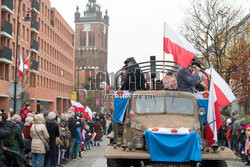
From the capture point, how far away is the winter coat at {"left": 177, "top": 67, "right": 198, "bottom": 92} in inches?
475

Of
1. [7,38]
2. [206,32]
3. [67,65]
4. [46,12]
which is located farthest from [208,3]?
[67,65]

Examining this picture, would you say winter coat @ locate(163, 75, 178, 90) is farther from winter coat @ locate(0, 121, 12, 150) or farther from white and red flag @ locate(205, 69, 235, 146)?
winter coat @ locate(0, 121, 12, 150)

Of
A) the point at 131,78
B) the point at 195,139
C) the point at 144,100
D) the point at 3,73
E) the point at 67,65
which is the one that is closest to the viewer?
the point at 195,139

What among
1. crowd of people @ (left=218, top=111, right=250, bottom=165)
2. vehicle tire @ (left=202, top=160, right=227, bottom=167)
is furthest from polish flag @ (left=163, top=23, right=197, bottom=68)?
crowd of people @ (left=218, top=111, right=250, bottom=165)

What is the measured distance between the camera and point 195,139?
9.87m

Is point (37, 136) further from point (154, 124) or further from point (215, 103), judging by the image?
point (215, 103)

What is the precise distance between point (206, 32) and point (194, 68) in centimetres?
2350

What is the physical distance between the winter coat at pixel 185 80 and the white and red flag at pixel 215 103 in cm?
64

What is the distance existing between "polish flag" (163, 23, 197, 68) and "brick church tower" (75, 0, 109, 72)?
140 meters

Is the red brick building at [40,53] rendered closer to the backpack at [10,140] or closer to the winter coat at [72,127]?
the winter coat at [72,127]

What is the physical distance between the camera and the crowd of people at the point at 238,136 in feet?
59.8

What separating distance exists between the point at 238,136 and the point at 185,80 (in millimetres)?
10092

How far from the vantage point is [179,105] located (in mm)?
11305

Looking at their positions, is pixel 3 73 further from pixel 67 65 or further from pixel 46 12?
pixel 67 65
